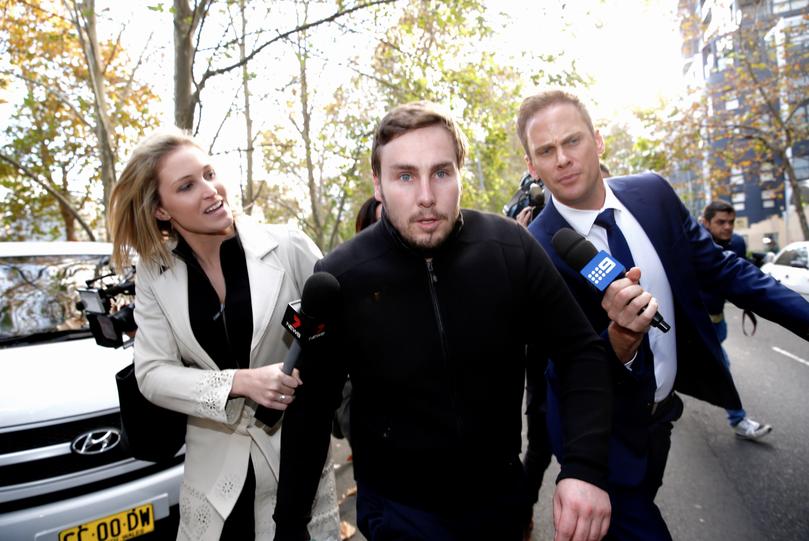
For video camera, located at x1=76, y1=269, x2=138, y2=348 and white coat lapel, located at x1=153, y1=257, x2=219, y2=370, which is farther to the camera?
video camera, located at x1=76, y1=269, x2=138, y2=348

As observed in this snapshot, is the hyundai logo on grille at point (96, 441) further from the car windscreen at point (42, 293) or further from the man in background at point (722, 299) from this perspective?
the man in background at point (722, 299)

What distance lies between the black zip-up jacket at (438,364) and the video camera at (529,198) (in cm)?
188

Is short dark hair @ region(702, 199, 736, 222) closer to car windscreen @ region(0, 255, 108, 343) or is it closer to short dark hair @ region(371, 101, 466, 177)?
short dark hair @ region(371, 101, 466, 177)

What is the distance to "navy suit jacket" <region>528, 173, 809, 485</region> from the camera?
2.21 metres

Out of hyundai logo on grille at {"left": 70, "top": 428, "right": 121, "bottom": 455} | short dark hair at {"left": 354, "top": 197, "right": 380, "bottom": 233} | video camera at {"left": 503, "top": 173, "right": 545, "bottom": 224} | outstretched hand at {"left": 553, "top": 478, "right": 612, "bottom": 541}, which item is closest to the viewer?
outstretched hand at {"left": 553, "top": 478, "right": 612, "bottom": 541}

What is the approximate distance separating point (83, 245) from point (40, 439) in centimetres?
250

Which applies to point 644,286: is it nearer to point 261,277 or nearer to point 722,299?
point 261,277

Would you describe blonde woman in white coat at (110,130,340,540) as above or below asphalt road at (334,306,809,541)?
above

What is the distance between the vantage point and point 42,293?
4293 mm

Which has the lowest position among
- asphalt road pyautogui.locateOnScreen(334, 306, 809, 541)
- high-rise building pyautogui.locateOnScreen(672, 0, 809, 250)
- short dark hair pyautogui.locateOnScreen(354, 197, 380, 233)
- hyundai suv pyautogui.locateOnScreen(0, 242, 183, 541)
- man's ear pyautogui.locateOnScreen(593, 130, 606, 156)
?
asphalt road pyautogui.locateOnScreen(334, 306, 809, 541)

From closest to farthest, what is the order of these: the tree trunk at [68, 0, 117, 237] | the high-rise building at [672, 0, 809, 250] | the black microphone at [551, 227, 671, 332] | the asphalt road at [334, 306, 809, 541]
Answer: the black microphone at [551, 227, 671, 332]
the asphalt road at [334, 306, 809, 541]
the tree trunk at [68, 0, 117, 237]
the high-rise building at [672, 0, 809, 250]

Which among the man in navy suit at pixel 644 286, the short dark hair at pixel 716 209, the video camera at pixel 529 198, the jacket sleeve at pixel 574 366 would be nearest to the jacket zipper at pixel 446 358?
the jacket sleeve at pixel 574 366

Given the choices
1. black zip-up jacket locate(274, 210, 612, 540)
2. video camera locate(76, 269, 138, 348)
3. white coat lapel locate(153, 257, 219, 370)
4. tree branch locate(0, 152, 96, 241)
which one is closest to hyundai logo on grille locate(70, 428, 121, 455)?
video camera locate(76, 269, 138, 348)

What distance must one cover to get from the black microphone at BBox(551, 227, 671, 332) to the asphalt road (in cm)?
260
